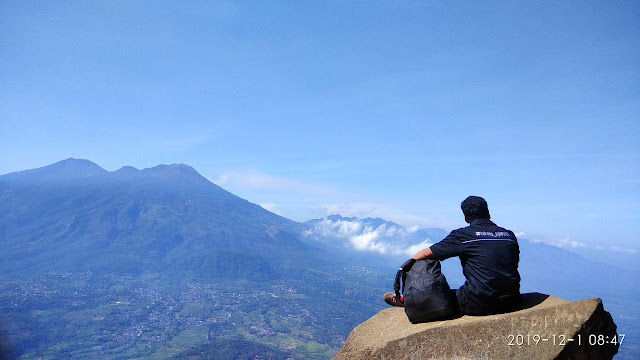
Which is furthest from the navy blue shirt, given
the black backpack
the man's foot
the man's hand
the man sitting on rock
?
the man's foot

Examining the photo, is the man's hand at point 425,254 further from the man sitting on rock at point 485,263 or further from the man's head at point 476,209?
the man's head at point 476,209

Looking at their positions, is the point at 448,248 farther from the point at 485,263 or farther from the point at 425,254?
the point at 485,263

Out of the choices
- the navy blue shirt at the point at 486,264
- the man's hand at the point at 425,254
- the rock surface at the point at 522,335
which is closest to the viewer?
the rock surface at the point at 522,335

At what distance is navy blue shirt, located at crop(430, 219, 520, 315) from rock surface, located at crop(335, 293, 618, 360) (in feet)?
0.79

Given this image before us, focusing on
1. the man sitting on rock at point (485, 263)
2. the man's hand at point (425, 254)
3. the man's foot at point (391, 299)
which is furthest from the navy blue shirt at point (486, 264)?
the man's foot at point (391, 299)

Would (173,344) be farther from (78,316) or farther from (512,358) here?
(512,358)

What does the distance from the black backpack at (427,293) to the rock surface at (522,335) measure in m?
0.24

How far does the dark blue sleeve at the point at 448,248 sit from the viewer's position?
624 centimetres

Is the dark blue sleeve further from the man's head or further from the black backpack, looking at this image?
the man's head

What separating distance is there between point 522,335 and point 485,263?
130 cm

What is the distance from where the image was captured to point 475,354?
217 inches

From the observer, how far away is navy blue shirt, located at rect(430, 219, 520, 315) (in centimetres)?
590

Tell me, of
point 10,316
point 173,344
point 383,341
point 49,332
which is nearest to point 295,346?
point 173,344

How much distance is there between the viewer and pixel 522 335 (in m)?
5.48
